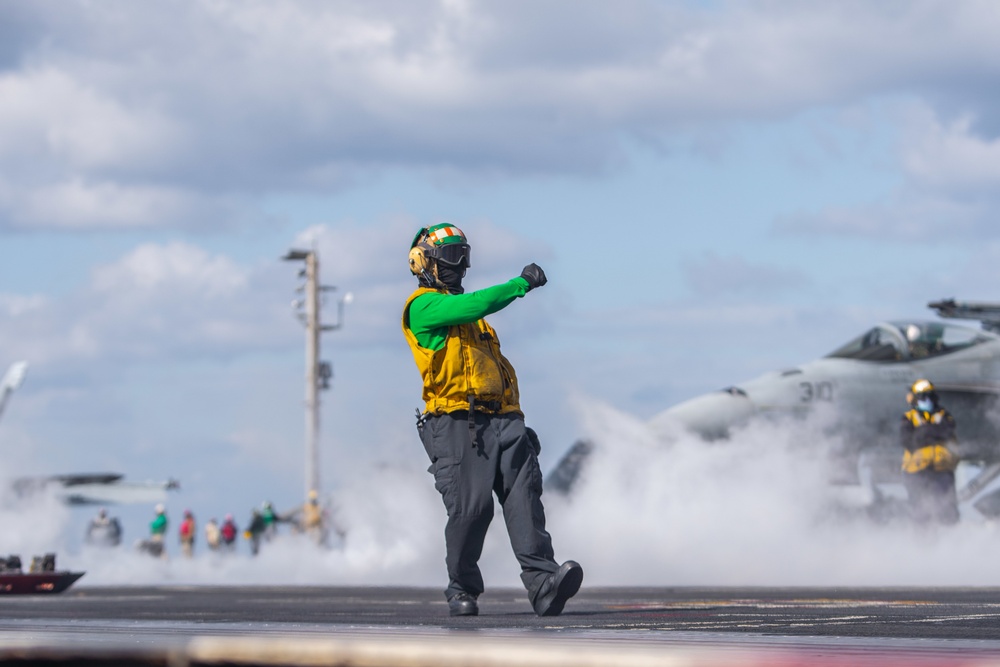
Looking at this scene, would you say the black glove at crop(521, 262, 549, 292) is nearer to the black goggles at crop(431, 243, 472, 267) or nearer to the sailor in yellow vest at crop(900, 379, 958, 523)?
the black goggles at crop(431, 243, 472, 267)

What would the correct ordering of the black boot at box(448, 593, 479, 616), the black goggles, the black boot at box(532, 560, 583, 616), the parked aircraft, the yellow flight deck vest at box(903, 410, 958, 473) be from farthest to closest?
the parked aircraft
the yellow flight deck vest at box(903, 410, 958, 473)
the black goggles
the black boot at box(448, 593, 479, 616)
the black boot at box(532, 560, 583, 616)

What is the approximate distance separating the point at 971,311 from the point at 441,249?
1624 cm

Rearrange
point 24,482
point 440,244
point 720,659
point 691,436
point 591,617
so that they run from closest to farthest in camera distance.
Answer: point 720,659, point 591,617, point 440,244, point 691,436, point 24,482

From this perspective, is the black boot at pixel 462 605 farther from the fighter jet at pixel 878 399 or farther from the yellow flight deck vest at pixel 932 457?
the fighter jet at pixel 878 399

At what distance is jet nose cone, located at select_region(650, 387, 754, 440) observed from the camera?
1992cm

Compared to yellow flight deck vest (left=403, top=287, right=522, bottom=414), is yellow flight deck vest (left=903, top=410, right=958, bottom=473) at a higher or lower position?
higher

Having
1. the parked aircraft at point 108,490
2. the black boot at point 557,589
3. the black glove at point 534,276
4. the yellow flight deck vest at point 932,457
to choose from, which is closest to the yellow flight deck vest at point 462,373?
the black glove at point 534,276

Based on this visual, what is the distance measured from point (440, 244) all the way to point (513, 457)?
1.16 m

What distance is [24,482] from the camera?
38.9m

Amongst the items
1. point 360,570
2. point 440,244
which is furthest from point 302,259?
point 440,244

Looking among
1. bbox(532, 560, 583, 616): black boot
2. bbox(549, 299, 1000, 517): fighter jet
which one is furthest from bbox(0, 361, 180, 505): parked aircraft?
bbox(532, 560, 583, 616): black boot

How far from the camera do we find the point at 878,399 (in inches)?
793

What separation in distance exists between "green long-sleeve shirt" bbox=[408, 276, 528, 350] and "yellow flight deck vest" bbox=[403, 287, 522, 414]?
0.04 meters

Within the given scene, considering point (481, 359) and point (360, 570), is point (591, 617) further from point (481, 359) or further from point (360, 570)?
point (360, 570)
